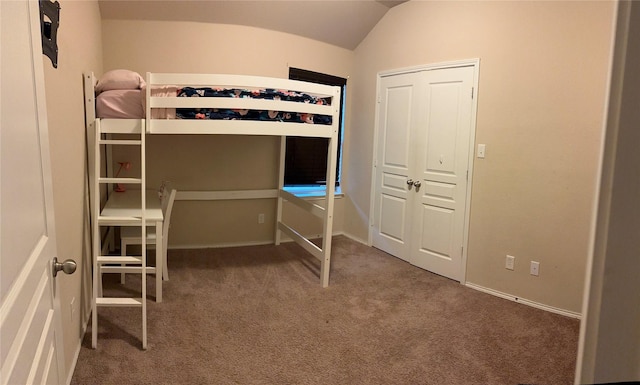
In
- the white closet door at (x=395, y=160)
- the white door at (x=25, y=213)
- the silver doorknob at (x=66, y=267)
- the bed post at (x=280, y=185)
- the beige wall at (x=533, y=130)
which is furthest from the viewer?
the bed post at (x=280, y=185)

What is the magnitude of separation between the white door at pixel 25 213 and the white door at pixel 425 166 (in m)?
3.12

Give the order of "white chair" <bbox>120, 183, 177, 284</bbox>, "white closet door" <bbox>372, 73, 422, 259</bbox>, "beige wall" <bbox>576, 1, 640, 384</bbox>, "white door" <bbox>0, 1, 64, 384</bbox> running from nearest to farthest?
"beige wall" <bbox>576, 1, 640, 384</bbox> → "white door" <bbox>0, 1, 64, 384</bbox> → "white chair" <bbox>120, 183, 177, 284</bbox> → "white closet door" <bbox>372, 73, 422, 259</bbox>

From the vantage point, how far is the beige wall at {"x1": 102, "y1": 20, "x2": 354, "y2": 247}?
3.67m

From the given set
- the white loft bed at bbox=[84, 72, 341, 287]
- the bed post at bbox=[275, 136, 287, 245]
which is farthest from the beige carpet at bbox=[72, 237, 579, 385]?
the bed post at bbox=[275, 136, 287, 245]

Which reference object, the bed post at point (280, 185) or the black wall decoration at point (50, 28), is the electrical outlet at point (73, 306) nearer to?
the black wall decoration at point (50, 28)

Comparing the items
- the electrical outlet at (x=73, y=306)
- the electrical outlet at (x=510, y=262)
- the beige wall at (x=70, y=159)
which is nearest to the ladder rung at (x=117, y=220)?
the beige wall at (x=70, y=159)

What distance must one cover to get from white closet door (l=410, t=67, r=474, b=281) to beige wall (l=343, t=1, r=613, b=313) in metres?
0.12

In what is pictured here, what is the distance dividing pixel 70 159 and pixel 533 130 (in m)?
3.15

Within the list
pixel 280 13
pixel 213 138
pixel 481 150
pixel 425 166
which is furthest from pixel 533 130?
pixel 213 138

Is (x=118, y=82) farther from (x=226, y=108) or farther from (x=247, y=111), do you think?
(x=247, y=111)

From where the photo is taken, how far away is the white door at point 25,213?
67 cm

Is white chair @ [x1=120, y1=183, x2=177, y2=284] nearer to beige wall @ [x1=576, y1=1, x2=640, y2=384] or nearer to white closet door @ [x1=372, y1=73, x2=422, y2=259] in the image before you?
white closet door @ [x1=372, y1=73, x2=422, y2=259]

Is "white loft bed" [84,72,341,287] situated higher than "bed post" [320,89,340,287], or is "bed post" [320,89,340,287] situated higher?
"white loft bed" [84,72,341,287]

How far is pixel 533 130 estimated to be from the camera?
2945 millimetres
